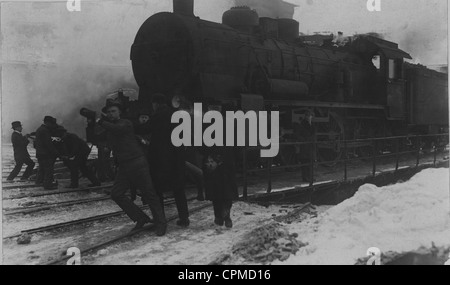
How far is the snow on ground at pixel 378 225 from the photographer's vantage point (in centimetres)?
496

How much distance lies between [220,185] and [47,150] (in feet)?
14.9

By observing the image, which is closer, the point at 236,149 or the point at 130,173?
the point at 130,173

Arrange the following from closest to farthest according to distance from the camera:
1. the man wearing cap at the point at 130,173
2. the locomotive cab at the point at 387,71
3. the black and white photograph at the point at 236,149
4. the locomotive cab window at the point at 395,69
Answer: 1. the black and white photograph at the point at 236,149
2. the man wearing cap at the point at 130,173
3. the locomotive cab at the point at 387,71
4. the locomotive cab window at the point at 395,69

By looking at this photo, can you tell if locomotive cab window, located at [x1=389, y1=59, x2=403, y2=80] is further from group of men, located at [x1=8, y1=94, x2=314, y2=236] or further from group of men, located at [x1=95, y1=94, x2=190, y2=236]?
group of men, located at [x1=95, y1=94, x2=190, y2=236]

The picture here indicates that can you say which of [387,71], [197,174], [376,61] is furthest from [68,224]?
[376,61]

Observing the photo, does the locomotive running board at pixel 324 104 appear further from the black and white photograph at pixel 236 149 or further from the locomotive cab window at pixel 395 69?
the locomotive cab window at pixel 395 69

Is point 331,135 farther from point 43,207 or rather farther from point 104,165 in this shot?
point 43,207

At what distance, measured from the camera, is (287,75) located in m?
10.0

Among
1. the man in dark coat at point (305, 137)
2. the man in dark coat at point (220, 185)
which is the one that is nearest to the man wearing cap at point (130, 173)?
the man in dark coat at point (220, 185)

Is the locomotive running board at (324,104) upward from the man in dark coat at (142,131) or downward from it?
upward

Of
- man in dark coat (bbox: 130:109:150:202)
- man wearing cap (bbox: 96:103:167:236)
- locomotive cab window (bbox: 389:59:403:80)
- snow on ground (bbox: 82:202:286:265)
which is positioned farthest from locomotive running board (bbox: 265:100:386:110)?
man wearing cap (bbox: 96:103:167:236)

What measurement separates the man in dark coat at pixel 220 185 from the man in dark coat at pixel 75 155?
3.69 m

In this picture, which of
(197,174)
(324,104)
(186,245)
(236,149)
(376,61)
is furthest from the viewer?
(376,61)
